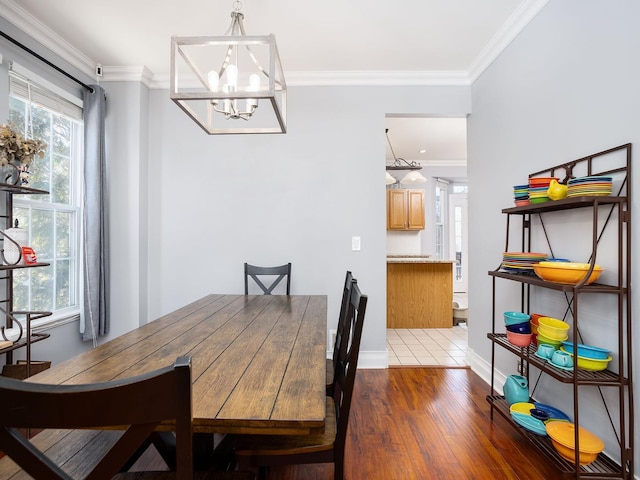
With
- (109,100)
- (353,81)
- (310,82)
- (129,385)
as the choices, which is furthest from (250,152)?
(129,385)

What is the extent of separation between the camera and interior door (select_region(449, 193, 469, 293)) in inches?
267

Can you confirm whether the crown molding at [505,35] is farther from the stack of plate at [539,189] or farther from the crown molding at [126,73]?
the crown molding at [126,73]

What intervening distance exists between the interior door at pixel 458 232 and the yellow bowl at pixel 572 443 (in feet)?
17.5

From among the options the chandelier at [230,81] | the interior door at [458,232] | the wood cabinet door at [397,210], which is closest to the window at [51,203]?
the chandelier at [230,81]

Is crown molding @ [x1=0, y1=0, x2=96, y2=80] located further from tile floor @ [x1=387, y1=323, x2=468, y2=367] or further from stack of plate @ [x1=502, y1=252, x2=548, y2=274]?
tile floor @ [x1=387, y1=323, x2=468, y2=367]

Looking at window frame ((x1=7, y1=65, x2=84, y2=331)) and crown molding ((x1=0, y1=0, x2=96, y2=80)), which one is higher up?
crown molding ((x1=0, y1=0, x2=96, y2=80))

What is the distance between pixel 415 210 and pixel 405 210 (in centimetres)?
18

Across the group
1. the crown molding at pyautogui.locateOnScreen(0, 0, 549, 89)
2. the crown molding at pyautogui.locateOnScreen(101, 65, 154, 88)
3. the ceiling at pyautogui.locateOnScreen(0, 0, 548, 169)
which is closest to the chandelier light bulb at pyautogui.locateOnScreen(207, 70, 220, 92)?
the ceiling at pyautogui.locateOnScreen(0, 0, 548, 169)

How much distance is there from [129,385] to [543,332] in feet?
6.41

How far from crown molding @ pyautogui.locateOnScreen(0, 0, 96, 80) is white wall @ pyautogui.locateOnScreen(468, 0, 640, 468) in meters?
3.44

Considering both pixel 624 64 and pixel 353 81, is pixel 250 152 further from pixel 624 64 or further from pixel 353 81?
pixel 624 64

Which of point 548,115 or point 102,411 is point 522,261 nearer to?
point 548,115

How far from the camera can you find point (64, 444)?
1014 millimetres

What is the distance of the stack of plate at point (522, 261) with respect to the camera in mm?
1903
